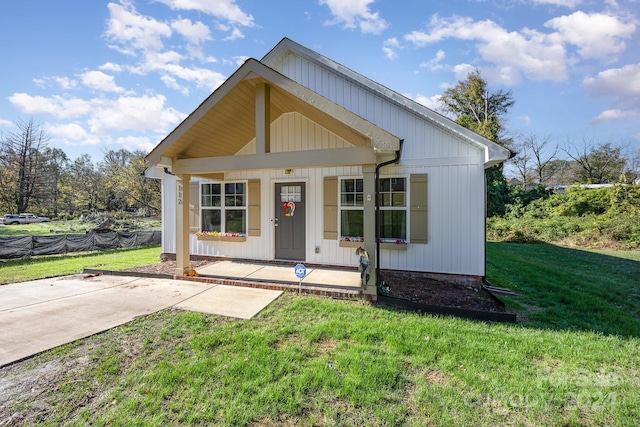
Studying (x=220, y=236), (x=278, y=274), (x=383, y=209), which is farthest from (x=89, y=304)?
(x=383, y=209)

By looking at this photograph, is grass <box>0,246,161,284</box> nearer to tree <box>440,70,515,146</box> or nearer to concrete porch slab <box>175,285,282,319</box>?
concrete porch slab <box>175,285,282,319</box>

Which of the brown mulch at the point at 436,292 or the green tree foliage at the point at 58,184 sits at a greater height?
the green tree foliage at the point at 58,184

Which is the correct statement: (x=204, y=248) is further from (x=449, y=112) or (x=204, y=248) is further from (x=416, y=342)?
(x=449, y=112)

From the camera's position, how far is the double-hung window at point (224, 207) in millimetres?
7617

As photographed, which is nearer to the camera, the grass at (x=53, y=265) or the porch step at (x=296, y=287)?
the porch step at (x=296, y=287)

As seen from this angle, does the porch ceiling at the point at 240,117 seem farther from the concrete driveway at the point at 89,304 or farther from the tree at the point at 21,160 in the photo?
the tree at the point at 21,160

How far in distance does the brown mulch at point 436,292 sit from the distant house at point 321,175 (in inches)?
12.0

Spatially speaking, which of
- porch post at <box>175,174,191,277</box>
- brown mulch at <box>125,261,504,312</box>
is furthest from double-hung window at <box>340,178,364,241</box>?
porch post at <box>175,174,191,277</box>

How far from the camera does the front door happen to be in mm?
7152

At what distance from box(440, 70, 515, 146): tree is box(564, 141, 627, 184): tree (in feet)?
35.1

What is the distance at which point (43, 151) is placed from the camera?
30.3 metres

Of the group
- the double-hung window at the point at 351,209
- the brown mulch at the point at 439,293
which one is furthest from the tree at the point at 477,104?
the brown mulch at the point at 439,293

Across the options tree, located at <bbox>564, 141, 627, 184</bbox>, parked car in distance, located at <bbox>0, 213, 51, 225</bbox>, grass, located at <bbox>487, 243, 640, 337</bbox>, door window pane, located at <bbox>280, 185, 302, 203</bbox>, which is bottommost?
grass, located at <bbox>487, 243, 640, 337</bbox>

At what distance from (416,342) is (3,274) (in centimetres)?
956
